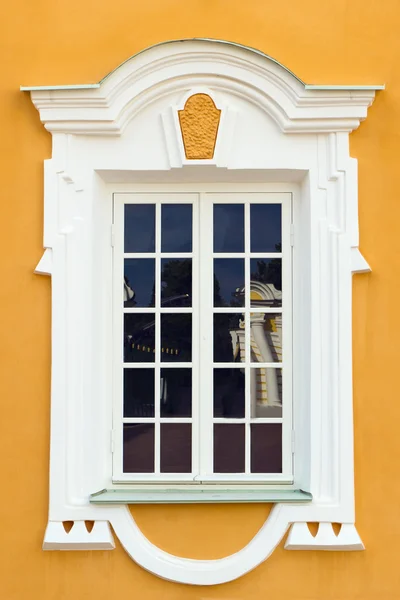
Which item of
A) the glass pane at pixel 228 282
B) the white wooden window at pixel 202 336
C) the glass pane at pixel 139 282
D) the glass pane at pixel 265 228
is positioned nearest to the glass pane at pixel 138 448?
the white wooden window at pixel 202 336

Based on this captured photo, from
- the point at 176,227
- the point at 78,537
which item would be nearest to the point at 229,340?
the point at 176,227

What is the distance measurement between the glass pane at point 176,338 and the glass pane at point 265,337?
15.9 inches

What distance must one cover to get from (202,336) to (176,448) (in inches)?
28.8

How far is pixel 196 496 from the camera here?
4.07 metres

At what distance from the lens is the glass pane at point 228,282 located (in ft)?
14.1

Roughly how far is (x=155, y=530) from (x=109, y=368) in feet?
3.38

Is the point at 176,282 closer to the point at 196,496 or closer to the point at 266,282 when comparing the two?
the point at 266,282

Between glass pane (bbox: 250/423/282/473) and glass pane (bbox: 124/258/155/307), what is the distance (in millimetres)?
1078

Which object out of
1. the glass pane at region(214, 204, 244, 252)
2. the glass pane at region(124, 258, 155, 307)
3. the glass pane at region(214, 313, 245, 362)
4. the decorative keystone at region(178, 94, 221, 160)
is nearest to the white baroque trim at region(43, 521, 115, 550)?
the glass pane at region(214, 313, 245, 362)

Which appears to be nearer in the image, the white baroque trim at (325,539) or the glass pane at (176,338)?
the white baroque trim at (325,539)

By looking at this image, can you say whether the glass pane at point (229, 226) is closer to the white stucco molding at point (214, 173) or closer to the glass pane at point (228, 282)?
the glass pane at point (228, 282)

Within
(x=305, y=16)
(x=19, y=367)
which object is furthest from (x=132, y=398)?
(x=305, y=16)

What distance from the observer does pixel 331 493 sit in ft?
13.3

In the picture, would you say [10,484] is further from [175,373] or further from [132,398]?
[175,373]
